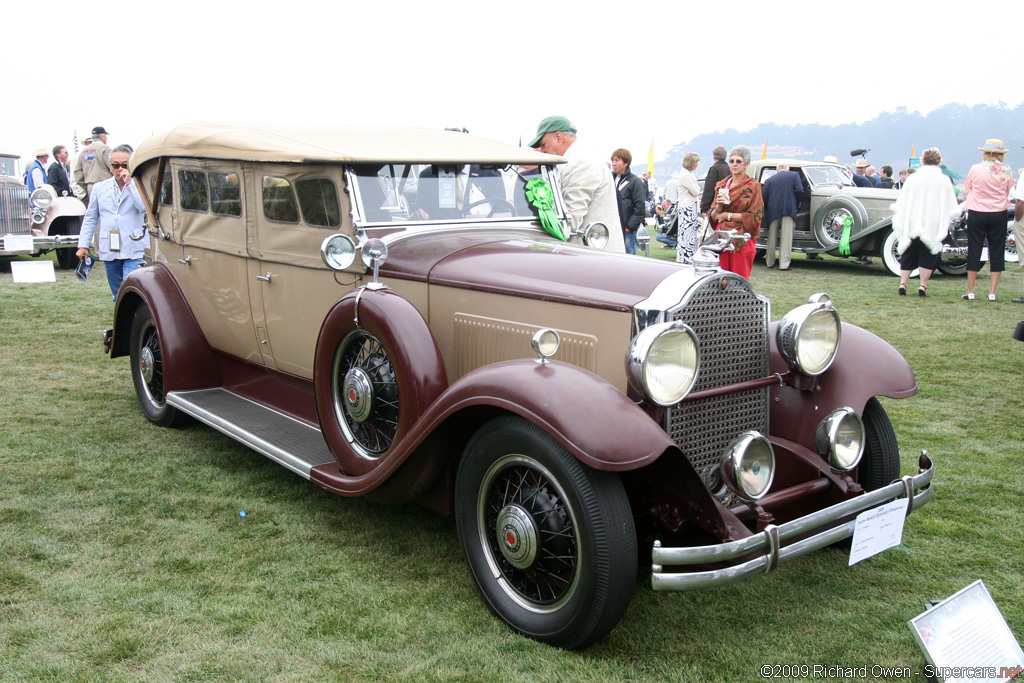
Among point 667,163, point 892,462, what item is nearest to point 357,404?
point 892,462

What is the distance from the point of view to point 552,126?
5.54 meters

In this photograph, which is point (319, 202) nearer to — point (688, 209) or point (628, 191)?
point (628, 191)

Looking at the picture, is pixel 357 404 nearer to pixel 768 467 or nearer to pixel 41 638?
pixel 41 638

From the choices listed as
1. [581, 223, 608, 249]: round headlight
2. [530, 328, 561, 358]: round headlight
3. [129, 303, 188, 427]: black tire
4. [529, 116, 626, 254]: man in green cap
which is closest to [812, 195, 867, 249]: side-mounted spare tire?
[529, 116, 626, 254]: man in green cap

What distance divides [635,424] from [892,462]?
4.93 ft

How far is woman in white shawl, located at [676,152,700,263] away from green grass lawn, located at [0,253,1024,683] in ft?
20.1

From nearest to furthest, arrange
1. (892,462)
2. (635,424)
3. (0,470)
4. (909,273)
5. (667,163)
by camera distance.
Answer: (635,424)
(892,462)
(0,470)
(909,273)
(667,163)

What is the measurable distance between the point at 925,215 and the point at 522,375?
30.2 ft

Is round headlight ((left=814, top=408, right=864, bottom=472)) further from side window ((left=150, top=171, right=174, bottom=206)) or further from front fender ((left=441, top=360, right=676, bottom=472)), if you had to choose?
side window ((left=150, top=171, right=174, bottom=206))

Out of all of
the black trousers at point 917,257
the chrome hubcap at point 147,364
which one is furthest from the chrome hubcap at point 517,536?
the black trousers at point 917,257

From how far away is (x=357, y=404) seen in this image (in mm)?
3578

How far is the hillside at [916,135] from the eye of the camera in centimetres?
8544

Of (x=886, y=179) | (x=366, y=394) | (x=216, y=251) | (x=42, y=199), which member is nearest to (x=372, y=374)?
(x=366, y=394)

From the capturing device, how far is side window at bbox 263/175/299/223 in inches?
164
